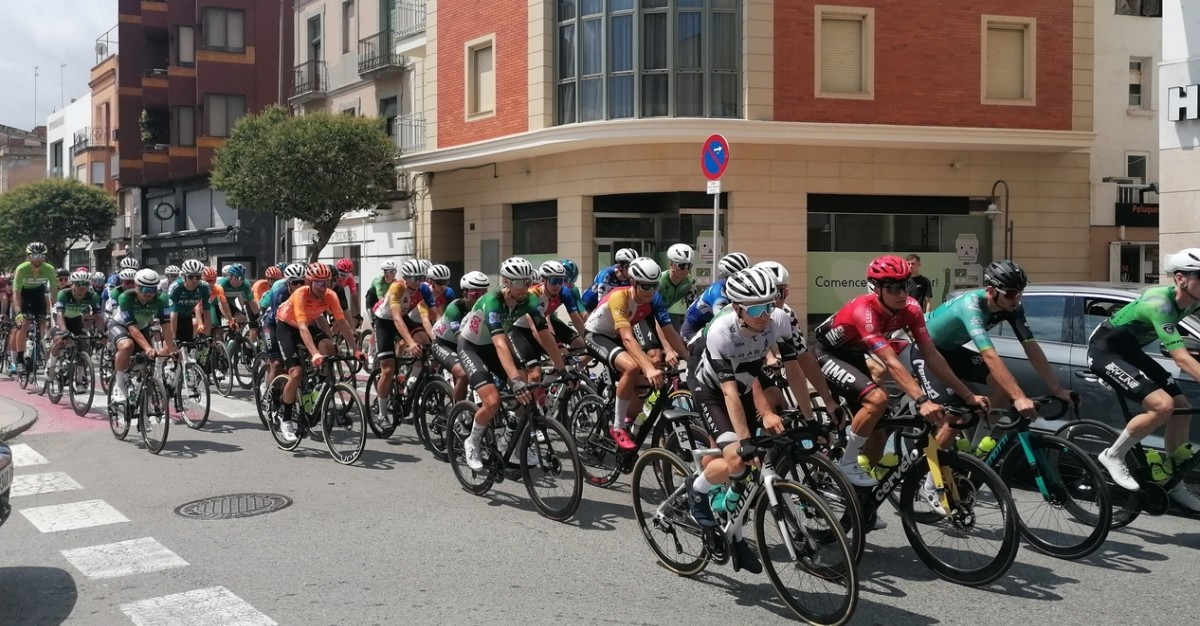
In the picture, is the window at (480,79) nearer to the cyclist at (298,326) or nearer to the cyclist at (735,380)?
the cyclist at (298,326)

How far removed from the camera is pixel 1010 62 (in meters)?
22.1

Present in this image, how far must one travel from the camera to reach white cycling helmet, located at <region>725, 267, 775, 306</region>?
5254 millimetres

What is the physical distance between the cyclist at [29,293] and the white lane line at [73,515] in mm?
8913

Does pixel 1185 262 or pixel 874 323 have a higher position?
pixel 1185 262

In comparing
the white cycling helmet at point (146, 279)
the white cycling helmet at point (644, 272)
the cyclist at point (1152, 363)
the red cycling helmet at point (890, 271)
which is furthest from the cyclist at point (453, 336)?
the cyclist at point (1152, 363)

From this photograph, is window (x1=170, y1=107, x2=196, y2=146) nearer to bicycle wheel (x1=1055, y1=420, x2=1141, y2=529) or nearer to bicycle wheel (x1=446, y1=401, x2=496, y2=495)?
bicycle wheel (x1=446, y1=401, x2=496, y2=495)

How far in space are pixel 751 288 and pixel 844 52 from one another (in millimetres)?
17547

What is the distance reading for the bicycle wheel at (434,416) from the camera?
9.60 meters

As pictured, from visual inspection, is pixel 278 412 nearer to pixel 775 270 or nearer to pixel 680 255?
pixel 680 255

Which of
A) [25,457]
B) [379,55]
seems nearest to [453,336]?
[25,457]

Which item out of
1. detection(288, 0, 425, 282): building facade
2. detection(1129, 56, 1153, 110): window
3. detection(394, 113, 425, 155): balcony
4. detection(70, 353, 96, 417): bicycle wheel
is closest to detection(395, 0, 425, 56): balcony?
detection(288, 0, 425, 282): building facade

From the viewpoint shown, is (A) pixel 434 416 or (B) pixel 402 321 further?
(B) pixel 402 321

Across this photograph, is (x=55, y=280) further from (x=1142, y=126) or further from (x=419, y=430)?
(x=1142, y=126)

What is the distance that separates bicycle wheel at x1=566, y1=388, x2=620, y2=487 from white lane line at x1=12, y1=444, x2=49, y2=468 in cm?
546
